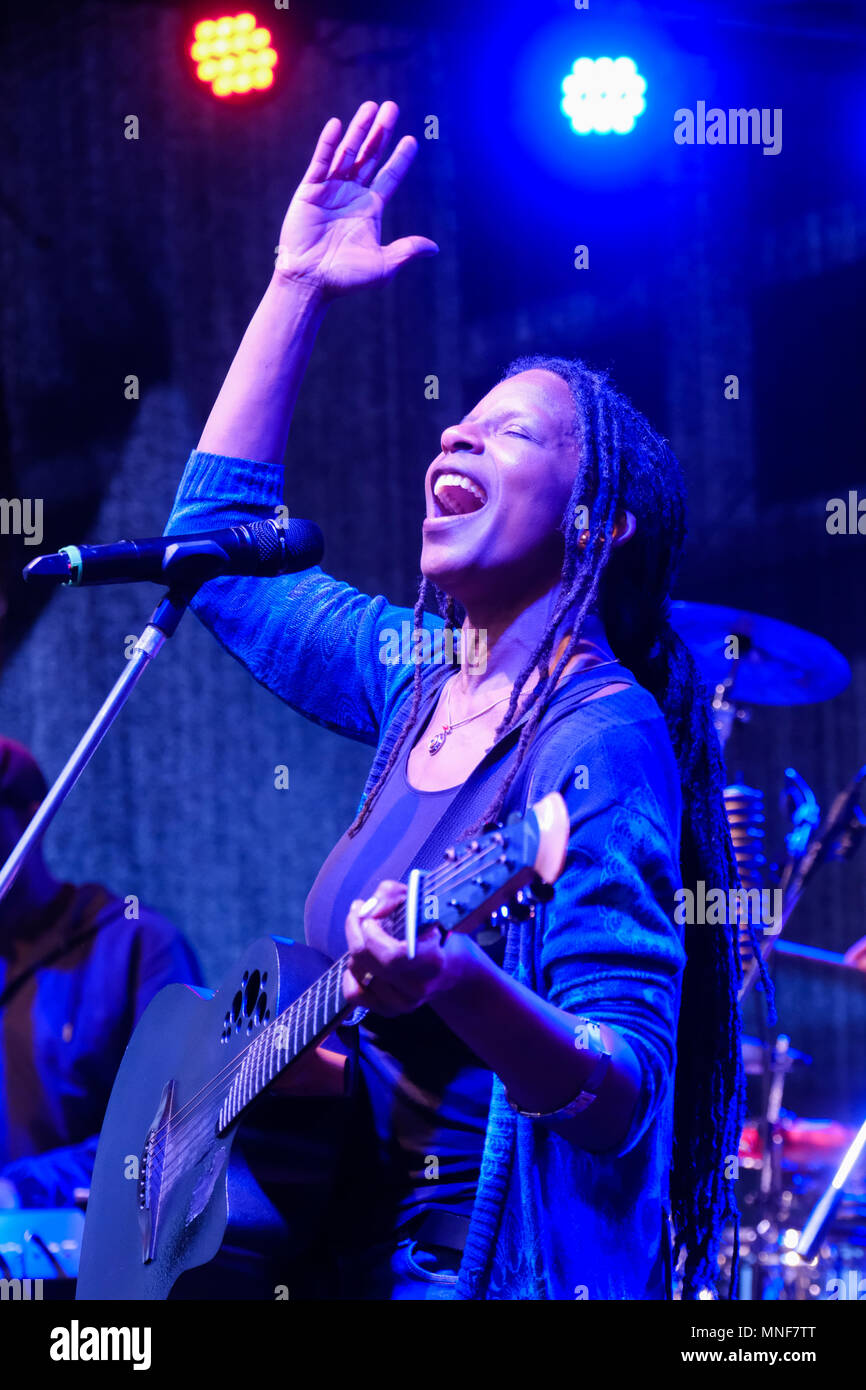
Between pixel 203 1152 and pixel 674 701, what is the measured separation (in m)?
0.80

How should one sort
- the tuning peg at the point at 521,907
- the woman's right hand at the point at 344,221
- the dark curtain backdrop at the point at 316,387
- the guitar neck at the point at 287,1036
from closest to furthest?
the tuning peg at the point at 521,907
the guitar neck at the point at 287,1036
the woman's right hand at the point at 344,221
the dark curtain backdrop at the point at 316,387

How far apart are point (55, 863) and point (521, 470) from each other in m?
1.87

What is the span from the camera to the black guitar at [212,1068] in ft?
3.67

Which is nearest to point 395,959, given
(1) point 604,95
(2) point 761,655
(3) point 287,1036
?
(3) point 287,1036

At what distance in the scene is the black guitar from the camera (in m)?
1.12

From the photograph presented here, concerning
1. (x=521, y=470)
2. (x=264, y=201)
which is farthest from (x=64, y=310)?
(x=521, y=470)

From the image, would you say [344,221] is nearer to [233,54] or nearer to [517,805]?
[517,805]

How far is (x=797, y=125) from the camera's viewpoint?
280 cm

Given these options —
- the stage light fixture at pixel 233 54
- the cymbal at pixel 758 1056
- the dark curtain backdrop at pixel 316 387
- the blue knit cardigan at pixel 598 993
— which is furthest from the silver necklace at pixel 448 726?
the stage light fixture at pixel 233 54

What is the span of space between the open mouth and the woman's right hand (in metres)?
0.38

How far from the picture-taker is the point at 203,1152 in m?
1.57

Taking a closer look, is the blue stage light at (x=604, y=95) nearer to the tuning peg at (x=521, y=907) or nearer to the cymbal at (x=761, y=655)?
the cymbal at (x=761, y=655)

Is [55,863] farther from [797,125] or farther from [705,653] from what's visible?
[797,125]
